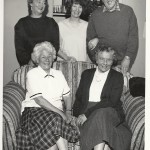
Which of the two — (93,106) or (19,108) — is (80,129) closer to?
(93,106)

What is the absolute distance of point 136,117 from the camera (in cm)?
243

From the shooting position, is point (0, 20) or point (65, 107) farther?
point (65, 107)

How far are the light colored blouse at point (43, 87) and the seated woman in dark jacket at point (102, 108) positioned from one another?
0.61 feet

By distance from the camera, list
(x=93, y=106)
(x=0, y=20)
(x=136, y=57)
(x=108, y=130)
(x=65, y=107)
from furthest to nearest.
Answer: (x=136, y=57), (x=65, y=107), (x=93, y=106), (x=108, y=130), (x=0, y=20)

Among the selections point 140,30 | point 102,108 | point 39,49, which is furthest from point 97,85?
point 140,30

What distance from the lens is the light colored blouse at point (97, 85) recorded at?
2.70 metres

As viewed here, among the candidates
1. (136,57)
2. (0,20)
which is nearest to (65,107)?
(136,57)

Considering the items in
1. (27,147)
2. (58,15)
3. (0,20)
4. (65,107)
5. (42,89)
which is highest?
(58,15)

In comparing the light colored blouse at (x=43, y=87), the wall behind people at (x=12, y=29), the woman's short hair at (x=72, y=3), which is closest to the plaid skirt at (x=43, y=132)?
the light colored blouse at (x=43, y=87)

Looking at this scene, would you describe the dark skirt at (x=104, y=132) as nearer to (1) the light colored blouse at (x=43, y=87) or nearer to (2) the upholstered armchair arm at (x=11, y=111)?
(1) the light colored blouse at (x=43, y=87)

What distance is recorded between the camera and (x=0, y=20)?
2.06 m

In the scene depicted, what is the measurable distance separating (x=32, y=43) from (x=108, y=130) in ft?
3.75

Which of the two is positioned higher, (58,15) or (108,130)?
(58,15)

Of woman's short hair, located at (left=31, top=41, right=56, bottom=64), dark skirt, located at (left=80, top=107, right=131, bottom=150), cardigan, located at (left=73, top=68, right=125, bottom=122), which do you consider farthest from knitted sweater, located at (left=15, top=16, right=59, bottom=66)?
dark skirt, located at (left=80, top=107, right=131, bottom=150)
